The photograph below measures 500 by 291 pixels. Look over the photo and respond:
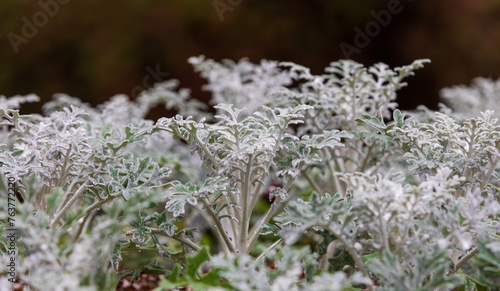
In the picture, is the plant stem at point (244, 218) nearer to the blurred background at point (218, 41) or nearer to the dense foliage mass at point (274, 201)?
the dense foliage mass at point (274, 201)

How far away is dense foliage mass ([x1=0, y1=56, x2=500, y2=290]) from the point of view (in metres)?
0.63

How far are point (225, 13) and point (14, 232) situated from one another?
6.87ft

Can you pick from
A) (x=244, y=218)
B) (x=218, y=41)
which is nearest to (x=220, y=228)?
(x=244, y=218)

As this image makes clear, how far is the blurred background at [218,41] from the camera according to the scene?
9.08 feet

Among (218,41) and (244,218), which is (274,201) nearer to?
(244,218)

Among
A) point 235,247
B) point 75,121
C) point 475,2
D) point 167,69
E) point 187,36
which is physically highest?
point 475,2

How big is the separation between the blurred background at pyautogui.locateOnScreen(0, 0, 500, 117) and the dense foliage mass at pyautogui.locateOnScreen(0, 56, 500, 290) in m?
1.50

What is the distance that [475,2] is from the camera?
281 cm

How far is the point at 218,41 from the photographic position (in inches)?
111

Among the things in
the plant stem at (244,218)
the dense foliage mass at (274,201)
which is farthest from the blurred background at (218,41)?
the plant stem at (244,218)

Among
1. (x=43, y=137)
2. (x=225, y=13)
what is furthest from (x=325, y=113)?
(x=225, y=13)

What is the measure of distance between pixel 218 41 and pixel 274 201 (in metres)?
2.05

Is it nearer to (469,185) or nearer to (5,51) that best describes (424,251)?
(469,185)

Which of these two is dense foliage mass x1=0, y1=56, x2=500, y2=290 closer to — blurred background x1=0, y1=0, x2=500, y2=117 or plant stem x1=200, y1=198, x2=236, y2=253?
plant stem x1=200, y1=198, x2=236, y2=253
